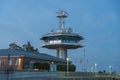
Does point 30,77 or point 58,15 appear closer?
point 30,77

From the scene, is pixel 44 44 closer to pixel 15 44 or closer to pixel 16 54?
pixel 15 44

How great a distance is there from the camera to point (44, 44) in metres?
124

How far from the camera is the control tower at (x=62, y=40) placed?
118 metres

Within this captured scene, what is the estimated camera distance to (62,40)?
11825 centimetres

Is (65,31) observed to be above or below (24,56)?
above

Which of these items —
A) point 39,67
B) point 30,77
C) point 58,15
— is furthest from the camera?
point 58,15

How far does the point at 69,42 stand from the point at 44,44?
36.8 feet

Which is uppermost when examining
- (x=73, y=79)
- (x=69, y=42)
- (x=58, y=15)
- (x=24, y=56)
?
(x=58, y=15)

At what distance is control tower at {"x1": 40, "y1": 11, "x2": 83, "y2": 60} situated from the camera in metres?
118

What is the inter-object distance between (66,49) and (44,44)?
9010 mm

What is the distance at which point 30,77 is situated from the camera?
56781 mm

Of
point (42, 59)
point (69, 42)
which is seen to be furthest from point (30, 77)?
point (69, 42)

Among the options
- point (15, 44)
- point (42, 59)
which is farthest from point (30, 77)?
point (15, 44)

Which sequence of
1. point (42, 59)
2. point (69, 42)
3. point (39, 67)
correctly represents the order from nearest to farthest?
point (39, 67) → point (42, 59) → point (69, 42)
